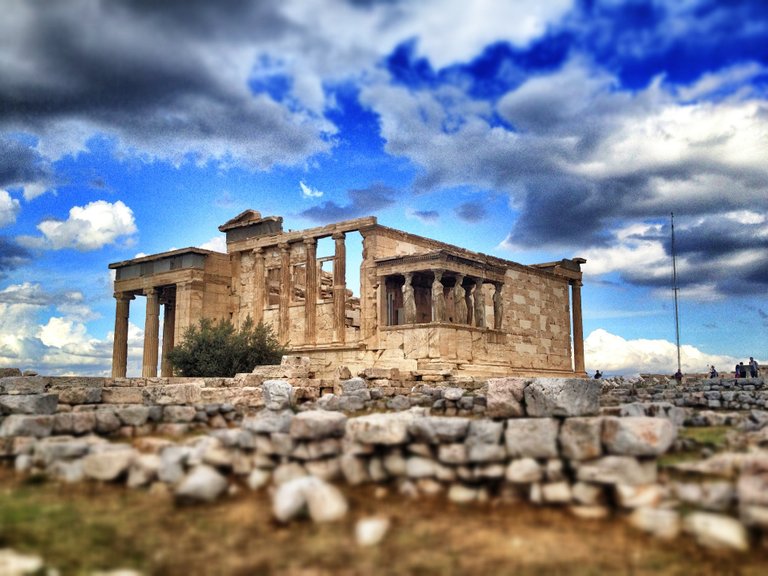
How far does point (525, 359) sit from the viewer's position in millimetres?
32781

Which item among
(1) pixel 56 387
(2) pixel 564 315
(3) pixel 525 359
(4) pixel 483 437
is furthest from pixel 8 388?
(2) pixel 564 315

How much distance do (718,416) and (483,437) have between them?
5014 millimetres

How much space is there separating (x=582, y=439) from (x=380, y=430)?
1769 millimetres

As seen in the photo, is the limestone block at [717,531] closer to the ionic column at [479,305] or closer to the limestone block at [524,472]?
the limestone block at [524,472]

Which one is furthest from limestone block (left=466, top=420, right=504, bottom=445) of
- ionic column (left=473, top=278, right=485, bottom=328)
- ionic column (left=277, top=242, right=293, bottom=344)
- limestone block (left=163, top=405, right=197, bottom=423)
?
ionic column (left=277, top=242, right=293, bottom=344)

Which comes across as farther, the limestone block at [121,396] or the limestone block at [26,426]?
the limestone block at [121,396]

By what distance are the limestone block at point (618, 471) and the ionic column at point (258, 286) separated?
27334mm

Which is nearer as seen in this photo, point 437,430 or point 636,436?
point 636,436

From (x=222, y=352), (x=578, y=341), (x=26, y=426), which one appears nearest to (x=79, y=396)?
(x=26, y=426)

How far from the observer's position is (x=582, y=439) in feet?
21.5

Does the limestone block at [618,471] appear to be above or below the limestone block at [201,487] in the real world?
above

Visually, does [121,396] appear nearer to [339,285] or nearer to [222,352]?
[222,352]

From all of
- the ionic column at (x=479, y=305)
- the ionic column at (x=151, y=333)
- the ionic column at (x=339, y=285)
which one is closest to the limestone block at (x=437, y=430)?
the ionic column at (x=479, y=305)

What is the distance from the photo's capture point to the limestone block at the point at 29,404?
411 inches
